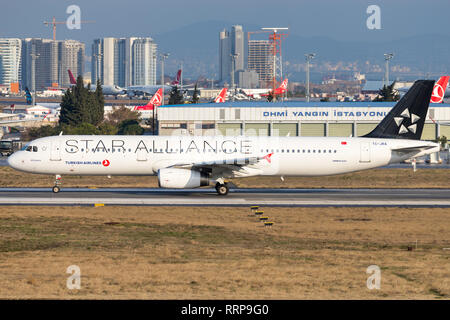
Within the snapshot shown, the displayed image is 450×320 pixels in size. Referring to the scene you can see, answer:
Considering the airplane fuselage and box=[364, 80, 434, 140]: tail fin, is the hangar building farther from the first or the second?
the airplane fuselage

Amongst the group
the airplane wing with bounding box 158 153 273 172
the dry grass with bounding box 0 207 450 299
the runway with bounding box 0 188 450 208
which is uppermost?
the airplane wing with bounding box 158 153 273 172

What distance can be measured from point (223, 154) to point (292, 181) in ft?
43.1

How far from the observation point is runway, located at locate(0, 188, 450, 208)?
46125mm

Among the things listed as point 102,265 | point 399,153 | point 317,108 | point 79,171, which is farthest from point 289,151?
point 317,108

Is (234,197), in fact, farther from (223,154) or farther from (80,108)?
(80,108)

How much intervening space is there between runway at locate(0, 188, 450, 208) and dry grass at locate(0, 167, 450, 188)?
3.89 m

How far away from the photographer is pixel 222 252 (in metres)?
30.4

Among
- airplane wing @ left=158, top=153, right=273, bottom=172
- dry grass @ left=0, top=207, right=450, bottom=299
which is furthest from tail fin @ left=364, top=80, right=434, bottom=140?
airplane wing @ left=158, top=153, right=273, bottom=172

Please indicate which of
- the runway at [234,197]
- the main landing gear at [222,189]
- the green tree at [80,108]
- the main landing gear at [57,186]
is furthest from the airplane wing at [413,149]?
the green tree at [80,108]

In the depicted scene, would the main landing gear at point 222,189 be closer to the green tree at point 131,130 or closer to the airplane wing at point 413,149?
the airplane wing at point 413,149

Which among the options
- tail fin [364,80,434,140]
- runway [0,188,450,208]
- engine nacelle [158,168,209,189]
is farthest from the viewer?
tail fin [364,80,434,140]

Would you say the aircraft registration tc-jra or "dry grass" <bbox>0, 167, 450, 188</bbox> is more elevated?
the aircraft registration tc-jra

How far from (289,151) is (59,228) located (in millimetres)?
20165
